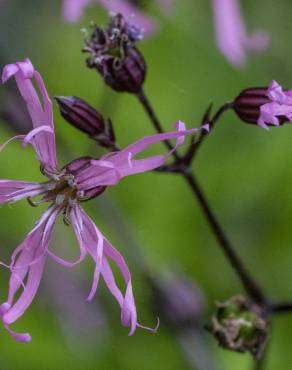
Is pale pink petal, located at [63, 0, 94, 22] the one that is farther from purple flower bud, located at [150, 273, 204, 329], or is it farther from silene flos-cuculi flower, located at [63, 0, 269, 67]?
purple flower bud, located at [150, 273, 204, 329]

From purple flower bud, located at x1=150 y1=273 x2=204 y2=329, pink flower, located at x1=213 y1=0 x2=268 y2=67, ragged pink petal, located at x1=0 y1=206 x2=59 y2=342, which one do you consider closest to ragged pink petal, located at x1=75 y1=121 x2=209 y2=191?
ragged pink petal, located at x1=0 y1=206 x2=59 y2=342

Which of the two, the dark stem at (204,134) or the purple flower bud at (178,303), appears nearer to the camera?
the dark stem at (204,134)

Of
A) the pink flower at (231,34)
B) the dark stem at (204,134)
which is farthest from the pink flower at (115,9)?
the dark stem at (204,134)

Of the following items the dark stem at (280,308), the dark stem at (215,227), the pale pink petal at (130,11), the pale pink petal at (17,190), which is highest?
the pale pink petal at (130,11)

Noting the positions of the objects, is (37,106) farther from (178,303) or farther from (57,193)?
(178,303)

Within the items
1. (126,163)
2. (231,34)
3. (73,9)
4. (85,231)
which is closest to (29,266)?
(85,231)

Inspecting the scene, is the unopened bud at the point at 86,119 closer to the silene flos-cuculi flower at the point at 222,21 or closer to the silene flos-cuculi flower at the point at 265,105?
the silene flos-cuculi flower at the point at 265,105
